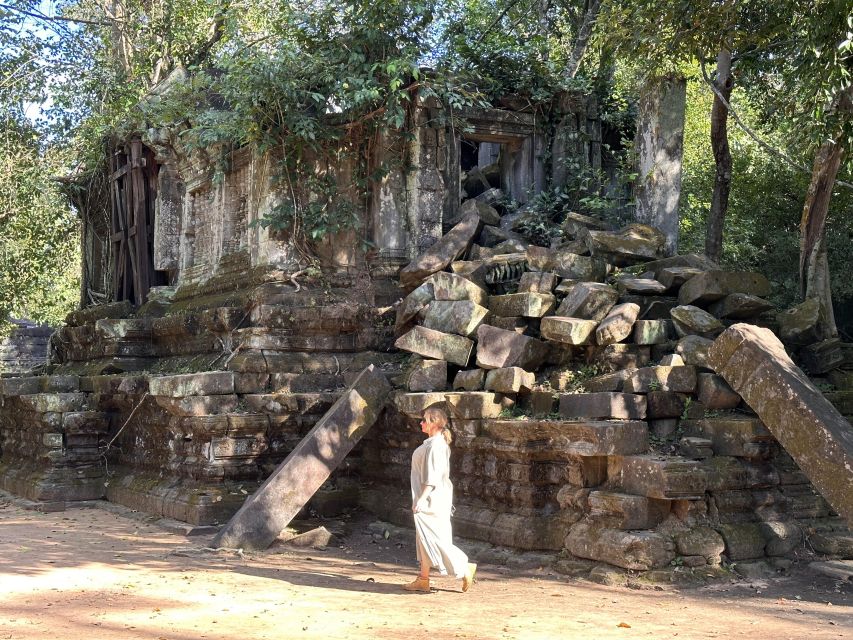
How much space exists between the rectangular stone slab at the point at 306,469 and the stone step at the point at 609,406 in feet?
6.99

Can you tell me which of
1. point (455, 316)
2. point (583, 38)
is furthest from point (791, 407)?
point (583, 38)

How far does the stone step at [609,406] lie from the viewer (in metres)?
7.51

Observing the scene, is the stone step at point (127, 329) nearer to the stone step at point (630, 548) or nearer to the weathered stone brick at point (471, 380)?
the weathered stone brick at point (471, 380)

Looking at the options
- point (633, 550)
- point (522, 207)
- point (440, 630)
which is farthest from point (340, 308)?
point (440, 630)

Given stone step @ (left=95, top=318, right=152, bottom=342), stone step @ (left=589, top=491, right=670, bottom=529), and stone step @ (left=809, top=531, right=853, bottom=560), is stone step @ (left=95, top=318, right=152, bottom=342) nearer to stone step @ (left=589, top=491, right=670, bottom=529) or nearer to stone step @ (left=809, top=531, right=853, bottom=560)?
stone step @ (left=589, top=491, right=670, bottom=529)

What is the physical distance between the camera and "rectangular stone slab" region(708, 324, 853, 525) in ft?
21.5

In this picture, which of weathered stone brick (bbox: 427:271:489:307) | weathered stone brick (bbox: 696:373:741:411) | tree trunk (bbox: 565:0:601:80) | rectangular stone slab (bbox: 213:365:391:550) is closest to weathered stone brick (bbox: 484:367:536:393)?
weathered stone brick (bbox: 427:271:489:307)

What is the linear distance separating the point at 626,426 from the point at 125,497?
261 inches

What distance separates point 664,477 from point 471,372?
225 cm

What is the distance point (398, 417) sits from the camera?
9.62 metres

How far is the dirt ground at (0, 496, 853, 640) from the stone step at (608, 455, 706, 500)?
0.67 meters

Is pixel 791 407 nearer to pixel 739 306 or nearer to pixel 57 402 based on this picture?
pixel 739 306

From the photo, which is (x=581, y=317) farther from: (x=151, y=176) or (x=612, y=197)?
(x=151, y=176)

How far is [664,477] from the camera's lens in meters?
6.99
